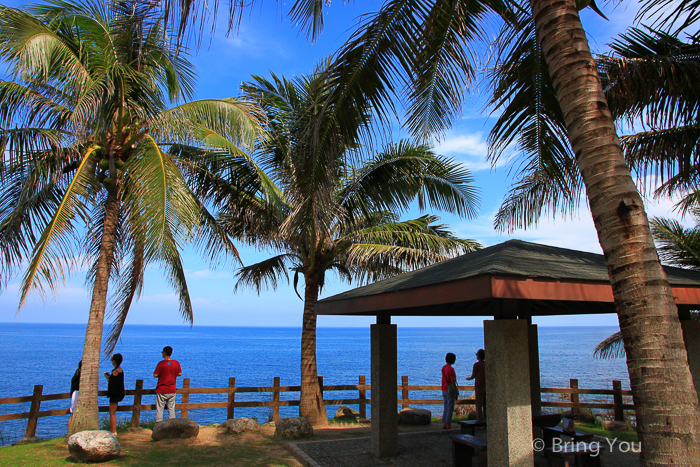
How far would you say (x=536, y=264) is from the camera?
5.18 metres

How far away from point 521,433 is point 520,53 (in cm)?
470

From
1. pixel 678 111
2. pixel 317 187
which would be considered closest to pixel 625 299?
pixel 317 187

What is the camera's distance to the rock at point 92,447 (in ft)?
24.1

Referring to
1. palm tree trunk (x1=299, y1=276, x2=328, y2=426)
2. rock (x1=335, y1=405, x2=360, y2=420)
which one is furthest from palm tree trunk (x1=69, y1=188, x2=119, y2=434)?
rock (x1=335, y1=405, x2=360, y2=420)

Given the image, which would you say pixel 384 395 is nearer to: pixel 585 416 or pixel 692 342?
pixel 692 342

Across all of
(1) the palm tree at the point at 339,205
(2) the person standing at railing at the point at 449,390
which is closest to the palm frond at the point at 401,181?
(1) the palm tree at the point at 339,205

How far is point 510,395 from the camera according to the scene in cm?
499

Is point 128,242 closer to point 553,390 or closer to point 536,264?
point 536,264

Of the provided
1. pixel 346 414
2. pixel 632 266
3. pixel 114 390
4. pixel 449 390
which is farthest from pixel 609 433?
pixel 114 390

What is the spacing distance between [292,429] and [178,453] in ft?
7.33

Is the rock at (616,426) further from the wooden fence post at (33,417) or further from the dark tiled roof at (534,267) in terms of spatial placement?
the wooden fence post at (33,417)

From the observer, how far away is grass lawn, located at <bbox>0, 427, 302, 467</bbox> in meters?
7.53

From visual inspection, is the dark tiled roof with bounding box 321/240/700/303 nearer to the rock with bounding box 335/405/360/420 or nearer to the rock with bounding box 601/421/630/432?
the rock with bounding box 601/421/630/432

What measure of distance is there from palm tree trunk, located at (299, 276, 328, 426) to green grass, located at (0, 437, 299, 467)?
8.58ft
